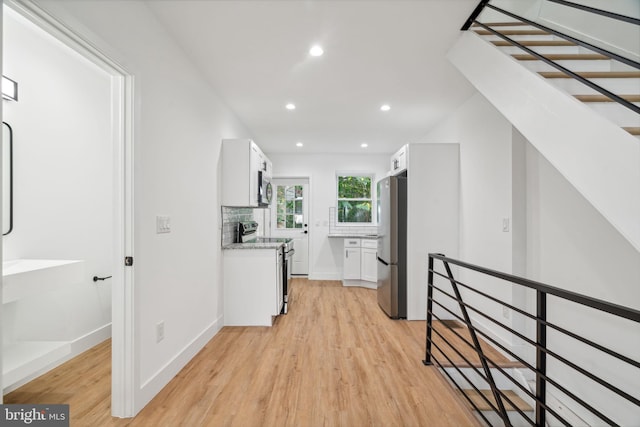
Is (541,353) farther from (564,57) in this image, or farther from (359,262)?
(359,262)

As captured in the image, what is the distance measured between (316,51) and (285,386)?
255 centimetres

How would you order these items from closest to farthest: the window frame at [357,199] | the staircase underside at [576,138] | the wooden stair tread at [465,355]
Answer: the staircase underside at [576,138] < the wooden stair tread at [465,355] < the window frame at [357,199]

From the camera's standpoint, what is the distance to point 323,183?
582 centimetres

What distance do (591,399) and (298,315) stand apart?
8.65 ft

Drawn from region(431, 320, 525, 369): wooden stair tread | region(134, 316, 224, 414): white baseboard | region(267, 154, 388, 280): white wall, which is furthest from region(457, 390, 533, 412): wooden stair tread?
region(267, 154, 388, 280): white wall

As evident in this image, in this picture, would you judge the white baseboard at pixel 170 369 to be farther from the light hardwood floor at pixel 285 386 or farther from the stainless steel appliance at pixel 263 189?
the stainless steel appliance at pixel 263 189

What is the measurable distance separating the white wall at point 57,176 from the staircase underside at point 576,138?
293 centimetres

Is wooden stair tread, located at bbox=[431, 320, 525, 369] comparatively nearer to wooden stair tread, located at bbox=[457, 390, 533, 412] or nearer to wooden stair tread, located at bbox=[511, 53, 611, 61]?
wooden stair tread, located at bbox=[457, 390, 533, 412]

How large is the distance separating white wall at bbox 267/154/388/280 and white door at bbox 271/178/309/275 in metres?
0.16

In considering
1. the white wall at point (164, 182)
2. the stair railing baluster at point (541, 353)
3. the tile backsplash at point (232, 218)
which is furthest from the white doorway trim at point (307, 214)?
the stair railing baluster at point (541, 353)

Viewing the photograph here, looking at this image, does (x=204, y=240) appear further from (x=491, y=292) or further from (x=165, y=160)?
(x=491, y=292)

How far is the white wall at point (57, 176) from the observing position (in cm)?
221

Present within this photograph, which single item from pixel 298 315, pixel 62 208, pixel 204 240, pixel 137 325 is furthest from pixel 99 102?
pixel 298 315

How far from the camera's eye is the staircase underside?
1.11m
